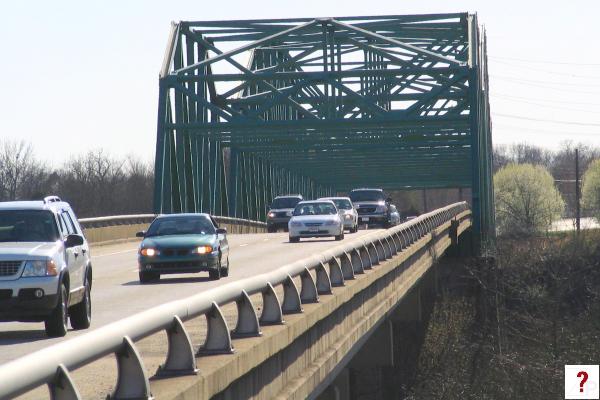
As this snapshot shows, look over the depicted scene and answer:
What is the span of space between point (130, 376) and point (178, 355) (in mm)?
1402

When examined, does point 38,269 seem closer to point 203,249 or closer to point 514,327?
point 203,249

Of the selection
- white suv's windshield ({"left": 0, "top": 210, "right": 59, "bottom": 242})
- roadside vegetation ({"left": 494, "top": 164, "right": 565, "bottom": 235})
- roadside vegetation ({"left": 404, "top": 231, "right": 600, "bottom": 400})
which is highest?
white suv's windshield ({"left": 0, "top": 210, "right": 59, "bottom": 242})

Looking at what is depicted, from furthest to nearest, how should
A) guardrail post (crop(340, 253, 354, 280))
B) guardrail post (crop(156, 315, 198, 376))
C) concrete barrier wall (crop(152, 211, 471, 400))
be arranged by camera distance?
1. guardrail post (crop(340, 253, 354, 280))
2. concrete barrier wall (crop(152, 211, 471, 400))
3. guardrail post (crop(156, 315, 198, 376))

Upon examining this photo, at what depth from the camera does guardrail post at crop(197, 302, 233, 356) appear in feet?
31.9

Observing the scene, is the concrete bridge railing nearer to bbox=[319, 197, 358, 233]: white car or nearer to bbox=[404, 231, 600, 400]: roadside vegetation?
bbox=[319, 197, 358, 233]: white car

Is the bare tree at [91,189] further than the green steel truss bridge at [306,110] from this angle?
Yes

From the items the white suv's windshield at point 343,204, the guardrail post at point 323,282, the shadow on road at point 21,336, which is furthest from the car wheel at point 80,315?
the white suv's windshield at point 343,204

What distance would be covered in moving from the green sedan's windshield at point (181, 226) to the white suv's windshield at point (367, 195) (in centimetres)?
3737

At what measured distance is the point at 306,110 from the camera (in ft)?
207

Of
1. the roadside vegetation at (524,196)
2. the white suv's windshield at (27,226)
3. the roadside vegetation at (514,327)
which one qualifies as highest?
the white suv's windshield at (27,226)

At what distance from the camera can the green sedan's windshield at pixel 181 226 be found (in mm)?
26172

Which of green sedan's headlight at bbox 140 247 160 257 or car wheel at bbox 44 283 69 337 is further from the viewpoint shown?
green sedan's headlight at bbox 140 247 160 257

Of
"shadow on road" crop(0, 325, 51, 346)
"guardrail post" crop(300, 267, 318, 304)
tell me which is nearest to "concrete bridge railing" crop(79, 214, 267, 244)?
"guardrail post" crop(300, 267, 318, 304)

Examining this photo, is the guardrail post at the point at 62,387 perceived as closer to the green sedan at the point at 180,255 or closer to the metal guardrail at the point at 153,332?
the metal guardrail at the point at 153,332
